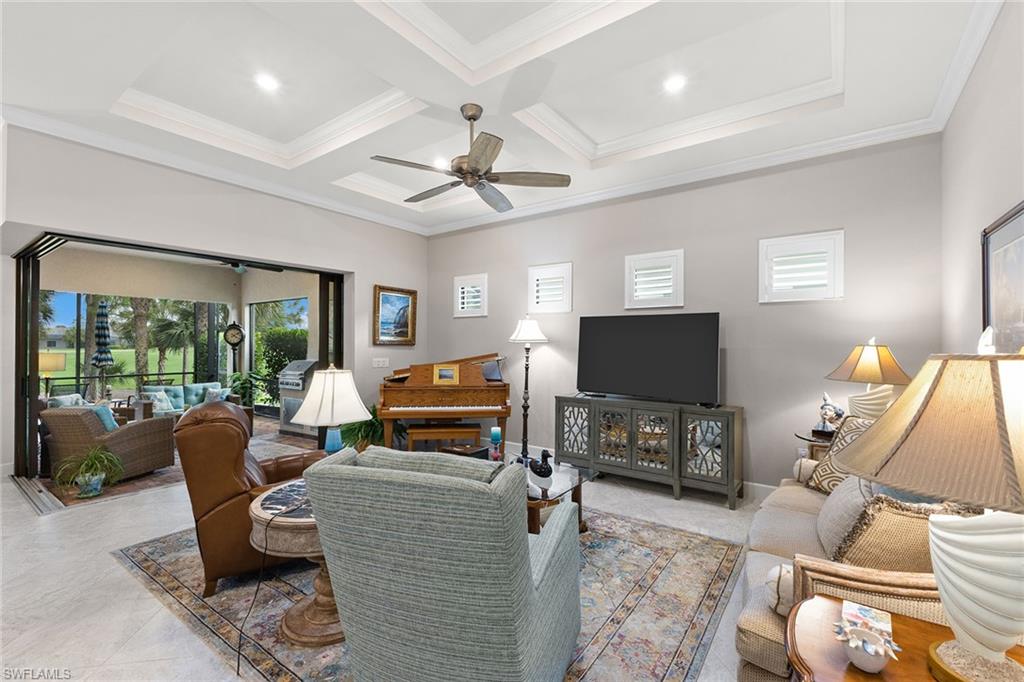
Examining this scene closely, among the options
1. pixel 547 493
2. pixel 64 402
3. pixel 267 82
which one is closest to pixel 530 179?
pixel 267 82

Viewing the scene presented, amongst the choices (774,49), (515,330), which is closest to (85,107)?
(515,330)

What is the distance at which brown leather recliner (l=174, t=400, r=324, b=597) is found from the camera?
2.14 meters

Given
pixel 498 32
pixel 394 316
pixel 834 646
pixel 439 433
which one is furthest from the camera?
pixel 394 316

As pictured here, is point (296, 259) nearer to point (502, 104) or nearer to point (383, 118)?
point (383, 118)

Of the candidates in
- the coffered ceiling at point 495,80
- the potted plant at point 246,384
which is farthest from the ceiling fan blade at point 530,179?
the potted plant at point 246,384

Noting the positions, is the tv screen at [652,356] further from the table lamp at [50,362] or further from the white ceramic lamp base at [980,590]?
the table lamp at [50,362]

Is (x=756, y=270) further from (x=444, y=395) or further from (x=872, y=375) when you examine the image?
(x=444, y=395)

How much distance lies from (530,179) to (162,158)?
311 cm

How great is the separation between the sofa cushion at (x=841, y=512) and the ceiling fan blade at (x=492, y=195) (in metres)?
2.52

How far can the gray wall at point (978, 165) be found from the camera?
184 centimetres

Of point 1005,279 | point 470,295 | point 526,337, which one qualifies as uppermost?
point 470,295

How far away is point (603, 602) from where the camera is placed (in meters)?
2.31

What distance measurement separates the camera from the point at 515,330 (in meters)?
5.21

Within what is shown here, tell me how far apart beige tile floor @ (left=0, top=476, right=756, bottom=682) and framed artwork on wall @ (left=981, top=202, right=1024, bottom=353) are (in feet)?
5.68
